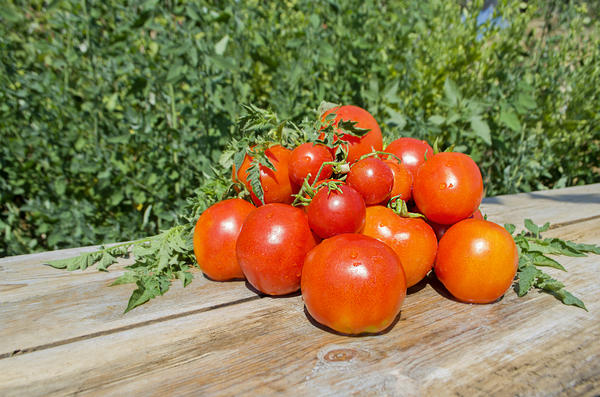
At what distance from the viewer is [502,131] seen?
9.23 feet

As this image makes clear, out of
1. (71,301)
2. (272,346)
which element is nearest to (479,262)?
(272,346)

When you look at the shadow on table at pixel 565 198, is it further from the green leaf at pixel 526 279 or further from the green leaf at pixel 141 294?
the green leaf at pixel 141 294

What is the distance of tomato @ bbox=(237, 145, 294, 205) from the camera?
3.38 ft

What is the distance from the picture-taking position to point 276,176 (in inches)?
40.6

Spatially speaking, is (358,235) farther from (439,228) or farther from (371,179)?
(439,228)

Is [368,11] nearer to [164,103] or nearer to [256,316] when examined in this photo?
[164,103]

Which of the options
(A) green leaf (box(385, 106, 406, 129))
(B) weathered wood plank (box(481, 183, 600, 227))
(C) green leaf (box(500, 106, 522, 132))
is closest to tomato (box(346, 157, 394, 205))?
(B) weathered wood plank (box(481, 183, 600, 227))

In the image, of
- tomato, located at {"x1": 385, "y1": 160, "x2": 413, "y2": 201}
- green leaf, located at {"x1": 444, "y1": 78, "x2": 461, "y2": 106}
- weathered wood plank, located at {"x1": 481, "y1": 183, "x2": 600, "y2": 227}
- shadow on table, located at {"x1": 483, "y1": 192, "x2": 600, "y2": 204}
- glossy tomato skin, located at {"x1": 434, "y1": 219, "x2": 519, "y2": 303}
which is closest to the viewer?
glossy tomato skin, located at {"x1": 434, "y1": 219, "x2": 519, "y2": 303}

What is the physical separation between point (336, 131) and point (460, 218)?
0.39 metres

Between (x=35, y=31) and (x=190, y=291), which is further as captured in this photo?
(x=35, y=31)

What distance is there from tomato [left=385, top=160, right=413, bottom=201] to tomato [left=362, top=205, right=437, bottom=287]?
6 centimetres

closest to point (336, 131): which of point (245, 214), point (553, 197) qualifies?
point (245, 214)

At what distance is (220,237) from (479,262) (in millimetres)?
652

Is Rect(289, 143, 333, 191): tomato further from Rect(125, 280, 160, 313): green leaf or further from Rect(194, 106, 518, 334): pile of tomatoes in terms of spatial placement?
Rect(125, 280, 160, 313): green leaf
